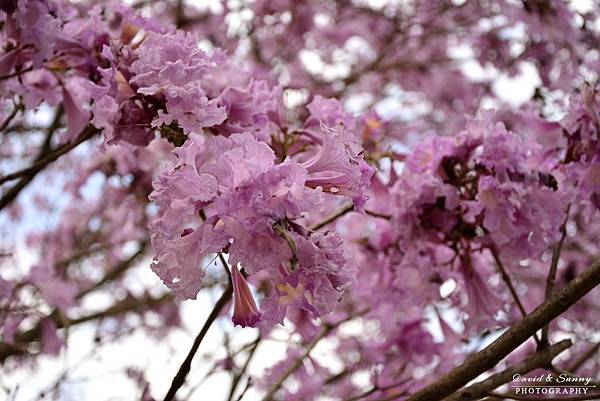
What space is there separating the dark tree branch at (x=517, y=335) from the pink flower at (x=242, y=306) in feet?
1.53

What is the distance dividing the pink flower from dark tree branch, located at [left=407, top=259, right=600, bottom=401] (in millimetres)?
465

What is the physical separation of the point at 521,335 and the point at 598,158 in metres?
0.72

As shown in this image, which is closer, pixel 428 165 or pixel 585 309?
pixel 428 165

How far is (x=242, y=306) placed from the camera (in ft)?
4.09

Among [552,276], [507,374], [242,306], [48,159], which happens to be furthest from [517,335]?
[48,159]

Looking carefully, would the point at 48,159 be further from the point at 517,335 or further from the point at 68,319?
the point at 68,319

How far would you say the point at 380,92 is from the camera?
19.7ft

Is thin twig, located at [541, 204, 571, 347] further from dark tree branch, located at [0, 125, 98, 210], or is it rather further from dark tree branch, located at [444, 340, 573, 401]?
dark tree branch, located at [0, 125, 98, 210]

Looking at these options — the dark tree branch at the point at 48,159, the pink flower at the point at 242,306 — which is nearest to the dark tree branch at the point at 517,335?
the pink flower at the point at 242,306

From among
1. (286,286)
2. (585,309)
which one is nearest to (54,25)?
(286,286)

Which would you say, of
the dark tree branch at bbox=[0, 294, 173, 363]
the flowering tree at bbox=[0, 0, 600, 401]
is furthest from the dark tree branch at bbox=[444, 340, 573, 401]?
the dark tree branch at bbox=[0, 294, 173, 363]

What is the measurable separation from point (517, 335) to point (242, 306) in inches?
23.8

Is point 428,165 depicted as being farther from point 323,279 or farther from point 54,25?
point 54,25

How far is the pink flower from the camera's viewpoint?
1.24 meters
